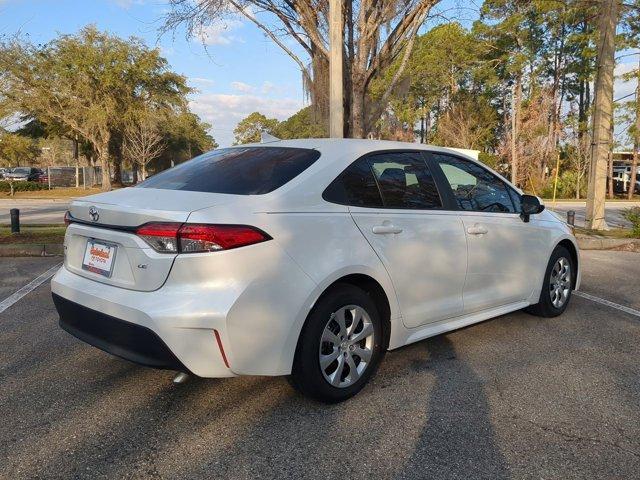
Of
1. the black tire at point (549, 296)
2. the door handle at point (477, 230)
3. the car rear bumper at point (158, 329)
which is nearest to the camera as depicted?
the car rear bumper at point (158, 329)

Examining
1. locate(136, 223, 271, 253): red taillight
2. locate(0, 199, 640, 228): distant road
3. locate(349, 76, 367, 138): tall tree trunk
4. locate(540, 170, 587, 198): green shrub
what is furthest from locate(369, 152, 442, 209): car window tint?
locate(540, 170, 587, 198): green shrub

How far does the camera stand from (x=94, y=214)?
3.14 metres

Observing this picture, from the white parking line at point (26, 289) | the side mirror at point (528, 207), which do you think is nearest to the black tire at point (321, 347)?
the side mirror at point (528, 207)

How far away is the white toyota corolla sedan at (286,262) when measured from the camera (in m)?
2.75

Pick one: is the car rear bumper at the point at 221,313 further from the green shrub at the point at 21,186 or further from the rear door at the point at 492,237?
the green shrub at the point at 21,186

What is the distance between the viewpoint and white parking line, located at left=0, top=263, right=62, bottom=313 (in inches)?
216

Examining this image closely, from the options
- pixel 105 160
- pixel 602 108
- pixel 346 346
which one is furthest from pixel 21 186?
pixel 346 346

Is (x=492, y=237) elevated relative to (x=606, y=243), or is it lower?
elevated

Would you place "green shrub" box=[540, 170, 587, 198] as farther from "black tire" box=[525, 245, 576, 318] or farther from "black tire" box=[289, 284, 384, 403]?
"black tire" box=[289, 284, 384, 403]

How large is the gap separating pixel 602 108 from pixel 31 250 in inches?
467

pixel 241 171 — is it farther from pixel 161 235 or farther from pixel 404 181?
pixel 404 181

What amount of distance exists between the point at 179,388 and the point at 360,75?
878 centimetres

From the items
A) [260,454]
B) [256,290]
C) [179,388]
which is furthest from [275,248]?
[179,388]

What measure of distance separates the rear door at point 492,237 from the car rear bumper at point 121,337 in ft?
7.44
